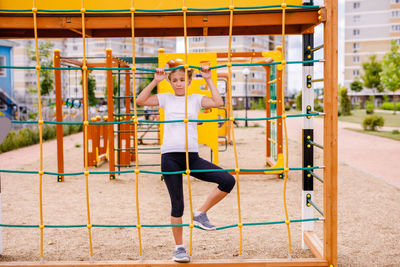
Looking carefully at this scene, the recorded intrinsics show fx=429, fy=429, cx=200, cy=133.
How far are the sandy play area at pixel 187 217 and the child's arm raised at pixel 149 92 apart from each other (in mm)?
1207

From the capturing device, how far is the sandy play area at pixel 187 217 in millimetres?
3447

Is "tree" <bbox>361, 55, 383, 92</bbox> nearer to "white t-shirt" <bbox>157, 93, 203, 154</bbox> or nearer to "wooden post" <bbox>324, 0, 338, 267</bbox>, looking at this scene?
"wooden post" <bbox>324, 0, 338, 267</bbox>

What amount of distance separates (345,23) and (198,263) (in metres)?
60.5

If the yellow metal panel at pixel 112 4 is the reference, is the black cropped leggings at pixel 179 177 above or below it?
below

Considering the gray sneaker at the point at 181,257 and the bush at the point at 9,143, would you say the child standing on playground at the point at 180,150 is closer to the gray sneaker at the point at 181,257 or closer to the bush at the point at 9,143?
the gray sneaker at the point at 181,257

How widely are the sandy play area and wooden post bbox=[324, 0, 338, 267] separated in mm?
419

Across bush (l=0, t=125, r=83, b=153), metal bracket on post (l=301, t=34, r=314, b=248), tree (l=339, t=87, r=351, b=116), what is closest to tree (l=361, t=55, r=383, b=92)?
tree (l=339, t=87, r=351, b=116)

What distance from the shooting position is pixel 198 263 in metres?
2.88

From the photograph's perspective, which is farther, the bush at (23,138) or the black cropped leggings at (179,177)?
the bush at (23,138)

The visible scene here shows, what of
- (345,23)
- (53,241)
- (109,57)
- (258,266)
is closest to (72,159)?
(109,57)

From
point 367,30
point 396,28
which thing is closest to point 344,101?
point 396,28

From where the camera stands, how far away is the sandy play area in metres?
3.45

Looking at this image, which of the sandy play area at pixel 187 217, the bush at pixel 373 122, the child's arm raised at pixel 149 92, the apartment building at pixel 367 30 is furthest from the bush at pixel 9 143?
the apartment building at pixel 367 30

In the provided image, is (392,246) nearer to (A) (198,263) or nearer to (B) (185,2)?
(A) (198,263)
